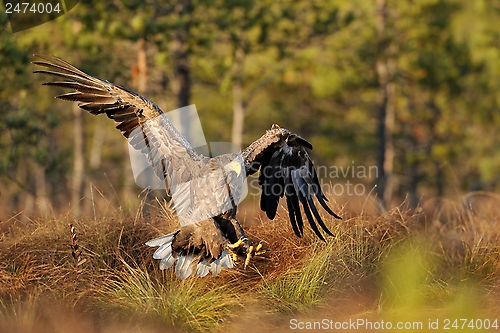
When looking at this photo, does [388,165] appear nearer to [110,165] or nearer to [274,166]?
[110,165]

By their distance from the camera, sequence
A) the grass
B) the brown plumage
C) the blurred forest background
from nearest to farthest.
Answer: the grass → the brown plumage → the blurred forest background

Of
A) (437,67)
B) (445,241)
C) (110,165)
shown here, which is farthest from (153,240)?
(110,165)

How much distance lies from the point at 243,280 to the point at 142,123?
1.67m

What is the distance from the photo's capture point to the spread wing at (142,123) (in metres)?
6.06

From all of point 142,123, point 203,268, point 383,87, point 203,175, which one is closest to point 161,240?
point 203,268

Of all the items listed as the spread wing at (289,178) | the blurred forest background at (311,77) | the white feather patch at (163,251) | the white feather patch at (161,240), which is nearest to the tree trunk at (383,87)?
the blurred forest background at (311,77)

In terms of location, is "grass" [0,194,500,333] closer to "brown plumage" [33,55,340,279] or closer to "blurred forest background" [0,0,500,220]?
"brown plumage" [33,55,340,279]

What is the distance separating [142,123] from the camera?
616cm

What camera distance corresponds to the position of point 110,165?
1137 inches

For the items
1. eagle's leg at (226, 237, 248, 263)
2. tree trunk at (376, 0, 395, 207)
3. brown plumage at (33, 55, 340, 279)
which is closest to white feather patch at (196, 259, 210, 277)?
brown plumage at (33, 55, 340, 279)

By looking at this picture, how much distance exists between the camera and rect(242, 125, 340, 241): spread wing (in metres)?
5.91

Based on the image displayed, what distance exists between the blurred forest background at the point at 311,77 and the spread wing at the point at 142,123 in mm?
4178

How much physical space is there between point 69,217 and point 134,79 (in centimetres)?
741

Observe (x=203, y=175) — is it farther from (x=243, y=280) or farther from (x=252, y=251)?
(x=243, y=280)
